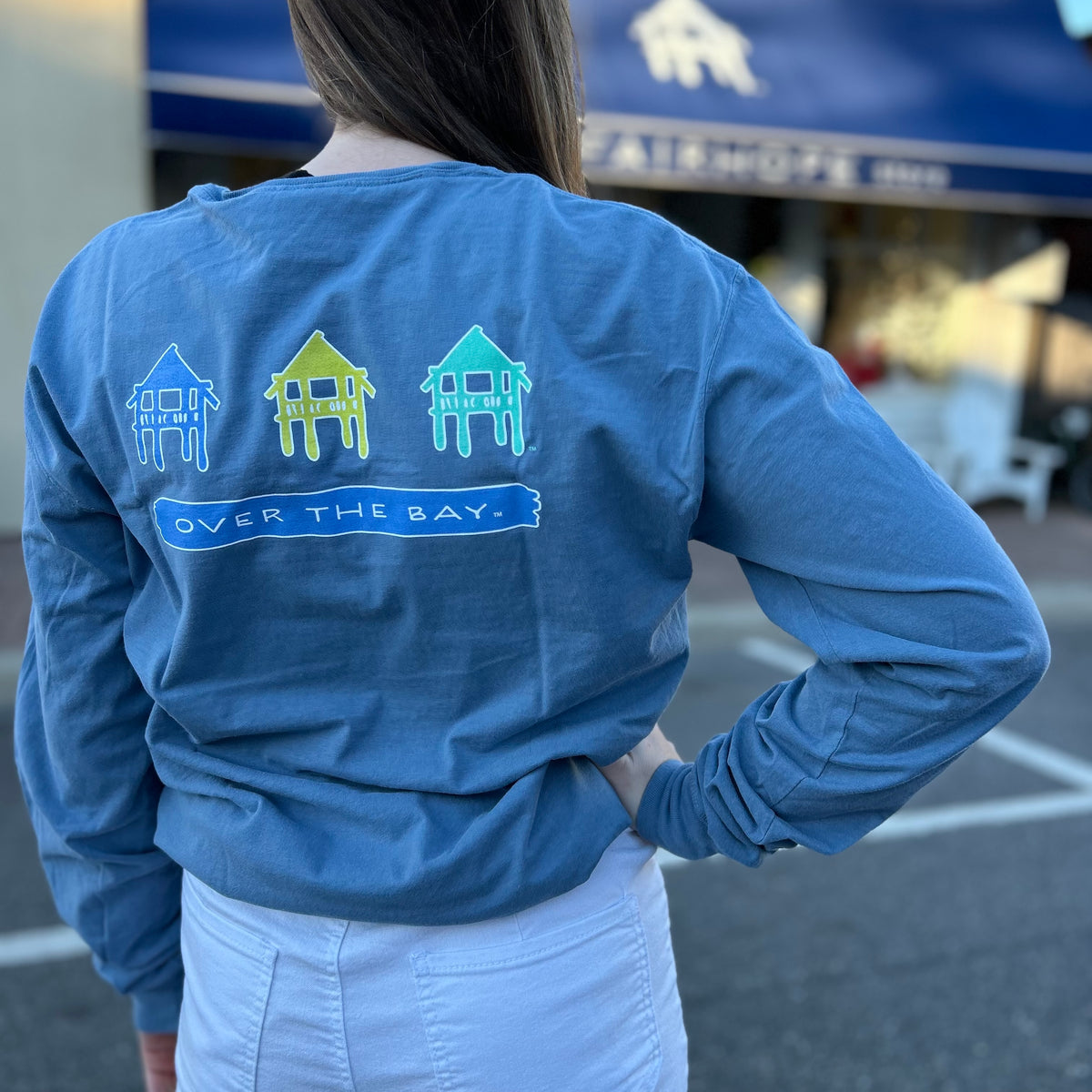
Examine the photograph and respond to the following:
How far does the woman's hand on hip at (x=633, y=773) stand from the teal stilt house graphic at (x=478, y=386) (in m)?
0.38

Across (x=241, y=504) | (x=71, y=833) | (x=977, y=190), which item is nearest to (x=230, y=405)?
(x=241, y=504)

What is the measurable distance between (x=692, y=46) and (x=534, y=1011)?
771 cm

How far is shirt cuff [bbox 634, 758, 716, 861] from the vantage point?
1.14 metres

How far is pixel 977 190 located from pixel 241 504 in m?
8.49

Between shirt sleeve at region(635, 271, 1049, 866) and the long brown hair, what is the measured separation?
28 centimetres

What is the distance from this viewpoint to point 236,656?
1.06 metres

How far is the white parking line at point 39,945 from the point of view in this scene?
2.96m

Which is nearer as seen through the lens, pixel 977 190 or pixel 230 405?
pixel 230 405

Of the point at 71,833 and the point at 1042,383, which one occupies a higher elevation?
the point at 71,833

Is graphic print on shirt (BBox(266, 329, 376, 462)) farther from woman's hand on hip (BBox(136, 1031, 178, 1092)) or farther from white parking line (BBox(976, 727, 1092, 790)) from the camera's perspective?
white parking line (BBox(976, 727, 1092, 790))

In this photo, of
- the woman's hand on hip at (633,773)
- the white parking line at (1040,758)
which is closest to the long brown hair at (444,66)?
the woman's hand on hip at (633,773)

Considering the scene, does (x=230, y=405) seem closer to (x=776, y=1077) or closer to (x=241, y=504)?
(x=241, y=504)

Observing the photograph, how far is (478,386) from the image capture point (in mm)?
928

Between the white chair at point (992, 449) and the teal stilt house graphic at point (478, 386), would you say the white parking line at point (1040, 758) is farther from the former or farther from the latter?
the white chair at point (992, 449)
